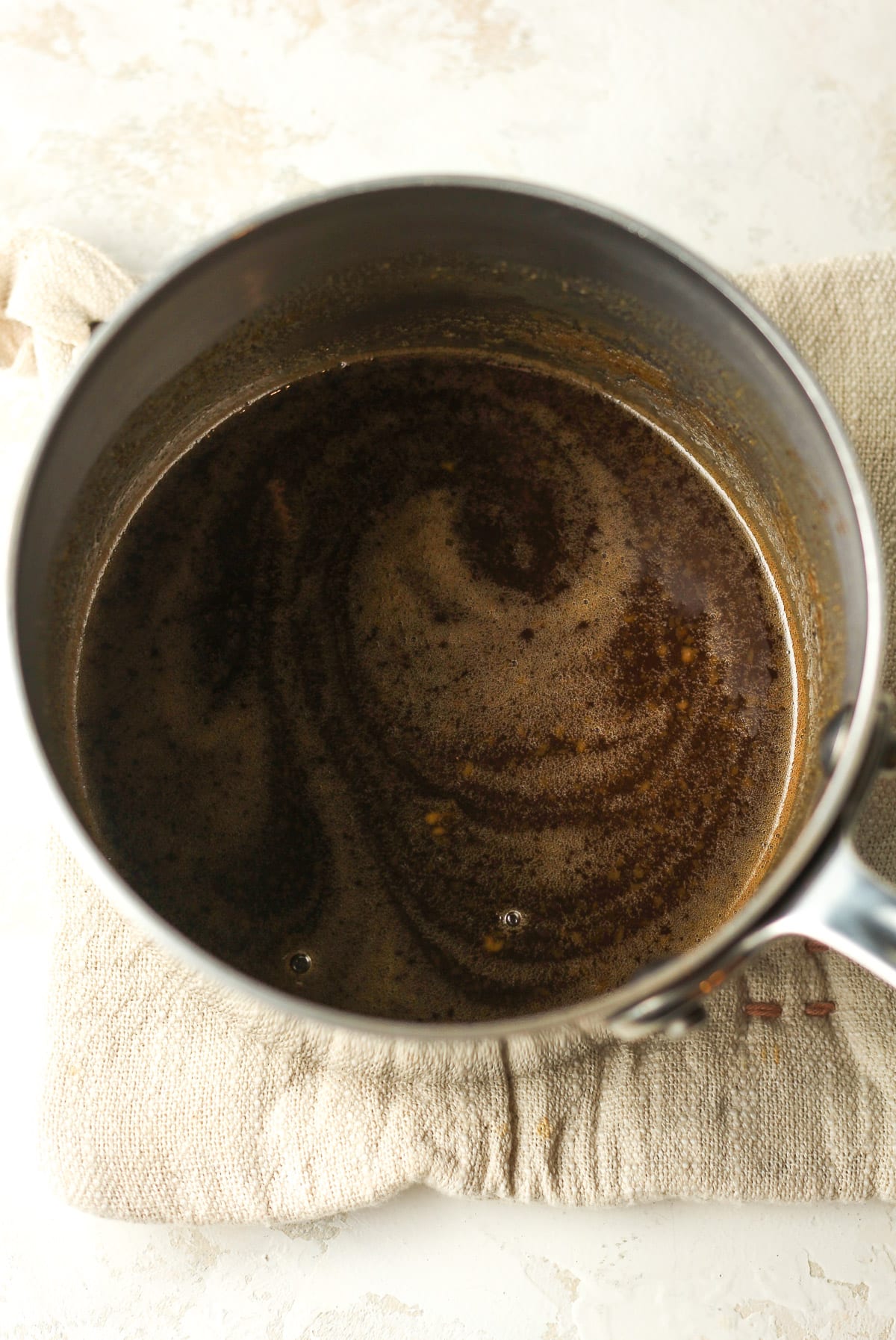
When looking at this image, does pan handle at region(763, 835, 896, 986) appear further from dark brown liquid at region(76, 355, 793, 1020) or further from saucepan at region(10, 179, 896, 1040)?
dark brown liquid at region(76, 355, 793, 1020)

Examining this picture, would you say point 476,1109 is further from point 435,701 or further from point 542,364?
point 542,364

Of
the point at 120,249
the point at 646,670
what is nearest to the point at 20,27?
the point at 120,249

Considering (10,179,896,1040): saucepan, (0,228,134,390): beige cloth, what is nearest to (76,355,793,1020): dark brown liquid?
(10,179,896,1040): saucepan

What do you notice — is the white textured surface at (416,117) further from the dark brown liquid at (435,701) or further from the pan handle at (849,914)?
the pan handle at (849,914)

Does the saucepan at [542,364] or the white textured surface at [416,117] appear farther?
the white textured surface at [416,117]

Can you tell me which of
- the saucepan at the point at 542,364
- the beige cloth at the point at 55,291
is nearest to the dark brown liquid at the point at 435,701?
the saucepan at the point at 542,364

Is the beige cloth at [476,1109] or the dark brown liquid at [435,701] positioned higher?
the dark brown liquid at [435,701]

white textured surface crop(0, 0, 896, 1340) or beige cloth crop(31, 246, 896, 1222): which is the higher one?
white textured surface crop(0, 0, 896, 1340)
